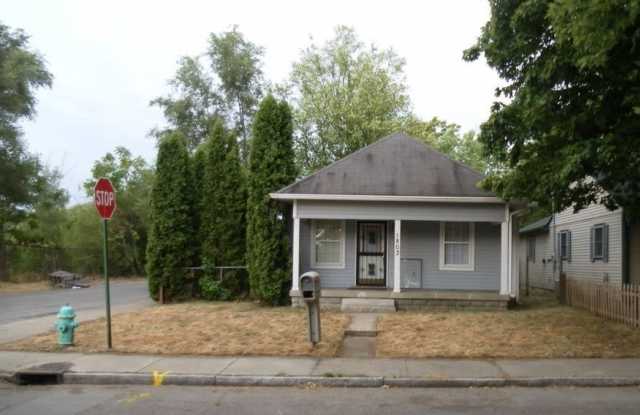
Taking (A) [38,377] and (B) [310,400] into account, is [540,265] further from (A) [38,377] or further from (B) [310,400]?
(A) [38,377]

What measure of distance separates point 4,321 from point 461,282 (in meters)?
11.8

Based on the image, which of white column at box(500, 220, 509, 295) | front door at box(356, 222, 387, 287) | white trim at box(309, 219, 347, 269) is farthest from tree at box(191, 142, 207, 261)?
white column at box(500, 220, 509, 295)

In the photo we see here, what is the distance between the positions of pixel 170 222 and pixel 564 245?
13.9m

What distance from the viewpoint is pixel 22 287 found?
1053 inches

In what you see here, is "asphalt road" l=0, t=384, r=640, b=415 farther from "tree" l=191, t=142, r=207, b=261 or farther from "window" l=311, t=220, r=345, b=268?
"tree" l=191, t=142, r=207, b=261

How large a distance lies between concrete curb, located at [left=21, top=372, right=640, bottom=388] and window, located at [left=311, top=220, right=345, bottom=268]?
29.9 feet

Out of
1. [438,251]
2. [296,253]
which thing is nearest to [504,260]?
[438,251]

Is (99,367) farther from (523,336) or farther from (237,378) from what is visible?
(523,336)

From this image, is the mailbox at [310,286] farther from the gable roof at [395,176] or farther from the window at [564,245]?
the window at [564,245]

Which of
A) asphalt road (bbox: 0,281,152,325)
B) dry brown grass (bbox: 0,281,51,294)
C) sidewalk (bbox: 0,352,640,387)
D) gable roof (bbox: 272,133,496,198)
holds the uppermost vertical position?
gable roof (bbox: 272,133,496,198)

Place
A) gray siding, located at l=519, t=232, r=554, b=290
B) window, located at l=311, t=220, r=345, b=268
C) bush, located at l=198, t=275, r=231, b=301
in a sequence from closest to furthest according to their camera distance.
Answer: window, located at l=311, t=220, r=345, b=268 → bush, located at l=198, t=275, r=231, b=301 → gray siding, located at l=519, t=232, r=554, b=290

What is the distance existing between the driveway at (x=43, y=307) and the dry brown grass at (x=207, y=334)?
1.04 metres

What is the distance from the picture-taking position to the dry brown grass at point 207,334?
10.6 metres

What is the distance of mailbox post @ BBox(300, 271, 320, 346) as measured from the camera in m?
10.2
